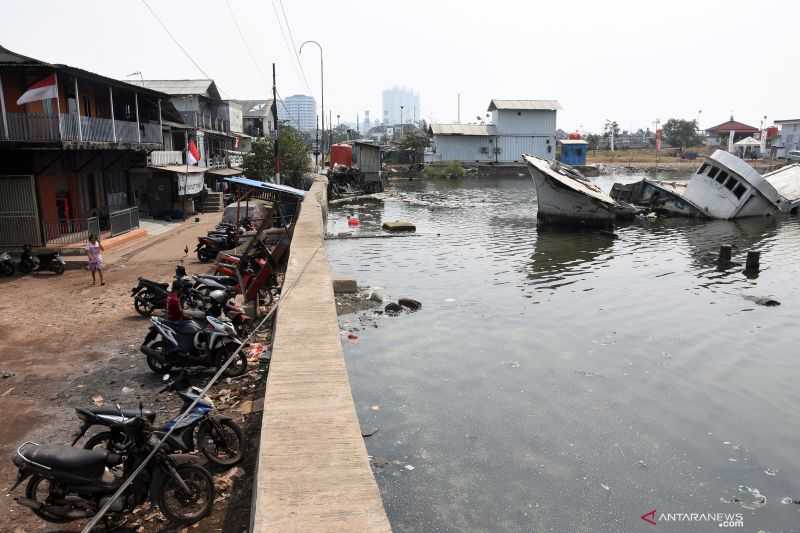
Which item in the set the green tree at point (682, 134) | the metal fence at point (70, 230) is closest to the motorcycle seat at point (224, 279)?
the metal fence at point (70, 230)

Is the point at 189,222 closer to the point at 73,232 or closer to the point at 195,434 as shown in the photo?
the point at 73,232

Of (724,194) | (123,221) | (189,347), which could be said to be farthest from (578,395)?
(724,194)

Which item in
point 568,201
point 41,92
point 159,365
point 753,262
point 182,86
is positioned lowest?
point 753,262

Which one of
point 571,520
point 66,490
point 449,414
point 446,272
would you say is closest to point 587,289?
point 446,272

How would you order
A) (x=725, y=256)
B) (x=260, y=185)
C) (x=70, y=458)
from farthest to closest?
(x=725, y=256), (x=260, y=185), (x=70, y=458)

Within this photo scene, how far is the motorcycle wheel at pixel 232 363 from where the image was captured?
912cm

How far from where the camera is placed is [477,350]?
39.0 ft

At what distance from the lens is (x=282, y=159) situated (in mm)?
39219

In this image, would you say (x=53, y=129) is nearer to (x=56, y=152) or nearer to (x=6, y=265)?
(x=56, y=152)

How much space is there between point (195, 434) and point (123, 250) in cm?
1602

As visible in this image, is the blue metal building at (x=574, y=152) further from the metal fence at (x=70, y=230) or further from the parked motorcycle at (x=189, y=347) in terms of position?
the parked motorcycle at (x=189, y=347)

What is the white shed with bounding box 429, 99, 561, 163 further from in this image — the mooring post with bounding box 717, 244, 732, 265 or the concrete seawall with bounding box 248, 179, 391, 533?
the concrete seawall with bounding box 248, 179, 391, 533

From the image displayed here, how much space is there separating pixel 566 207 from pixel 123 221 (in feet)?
66.0

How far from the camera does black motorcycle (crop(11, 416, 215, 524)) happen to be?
512 centimetres
